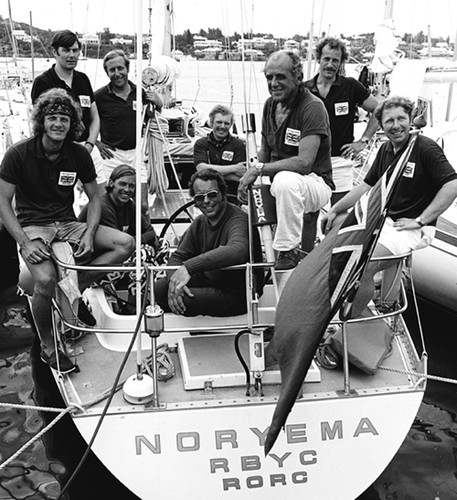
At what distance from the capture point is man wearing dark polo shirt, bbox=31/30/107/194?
638 centimetres

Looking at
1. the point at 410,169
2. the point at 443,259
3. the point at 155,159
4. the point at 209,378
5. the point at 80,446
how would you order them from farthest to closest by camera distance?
1. the point at 443,259
2. the point at 155,159
3. the point at 80,446
4. the point at 410,169
5. the point at 209,378

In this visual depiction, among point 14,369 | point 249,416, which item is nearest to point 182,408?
point 249,416

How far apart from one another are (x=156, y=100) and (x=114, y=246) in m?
2.78

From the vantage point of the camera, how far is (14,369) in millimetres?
7012

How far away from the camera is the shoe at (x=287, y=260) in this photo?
4527mm

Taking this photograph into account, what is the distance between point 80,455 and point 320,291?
10.6 ft

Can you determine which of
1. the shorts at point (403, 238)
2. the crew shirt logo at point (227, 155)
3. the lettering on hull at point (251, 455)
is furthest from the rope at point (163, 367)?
the crew shirt logo at point (227, 155)

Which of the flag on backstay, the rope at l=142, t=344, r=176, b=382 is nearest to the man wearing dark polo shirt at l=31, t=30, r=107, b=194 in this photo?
the rope at l=142, t=344, r=176, b=382

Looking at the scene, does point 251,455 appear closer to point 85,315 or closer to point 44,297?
point 44,297

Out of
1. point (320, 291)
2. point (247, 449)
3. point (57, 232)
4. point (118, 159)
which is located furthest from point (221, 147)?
point (320, 291)

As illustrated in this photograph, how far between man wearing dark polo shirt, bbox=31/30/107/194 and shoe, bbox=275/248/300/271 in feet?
9.10

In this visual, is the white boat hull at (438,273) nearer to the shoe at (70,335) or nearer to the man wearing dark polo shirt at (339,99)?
the man wearing dark polo shirt at (339,99)

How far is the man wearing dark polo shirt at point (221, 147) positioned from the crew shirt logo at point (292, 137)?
7.28 ft

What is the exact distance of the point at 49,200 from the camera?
190 inches
